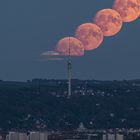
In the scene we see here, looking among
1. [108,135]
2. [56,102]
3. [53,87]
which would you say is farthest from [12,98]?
[108,135]

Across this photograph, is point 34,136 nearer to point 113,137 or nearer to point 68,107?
point 113,137

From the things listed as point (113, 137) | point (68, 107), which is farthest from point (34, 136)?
point (68, 107)

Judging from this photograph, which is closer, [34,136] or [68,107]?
[34,136]

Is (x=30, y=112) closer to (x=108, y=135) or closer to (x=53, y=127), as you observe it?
(x=53, y=127)

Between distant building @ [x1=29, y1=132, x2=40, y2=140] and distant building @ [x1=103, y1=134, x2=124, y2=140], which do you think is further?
distant building @ [x1=103, y1=134, x2=124, y2=140]

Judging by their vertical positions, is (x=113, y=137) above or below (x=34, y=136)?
above

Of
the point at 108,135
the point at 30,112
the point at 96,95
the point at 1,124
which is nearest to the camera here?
the point at 108,135

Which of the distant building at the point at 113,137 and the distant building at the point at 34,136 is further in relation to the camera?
the distant building at the point at 113,137

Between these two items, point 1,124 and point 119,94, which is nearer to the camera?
point 1,124
